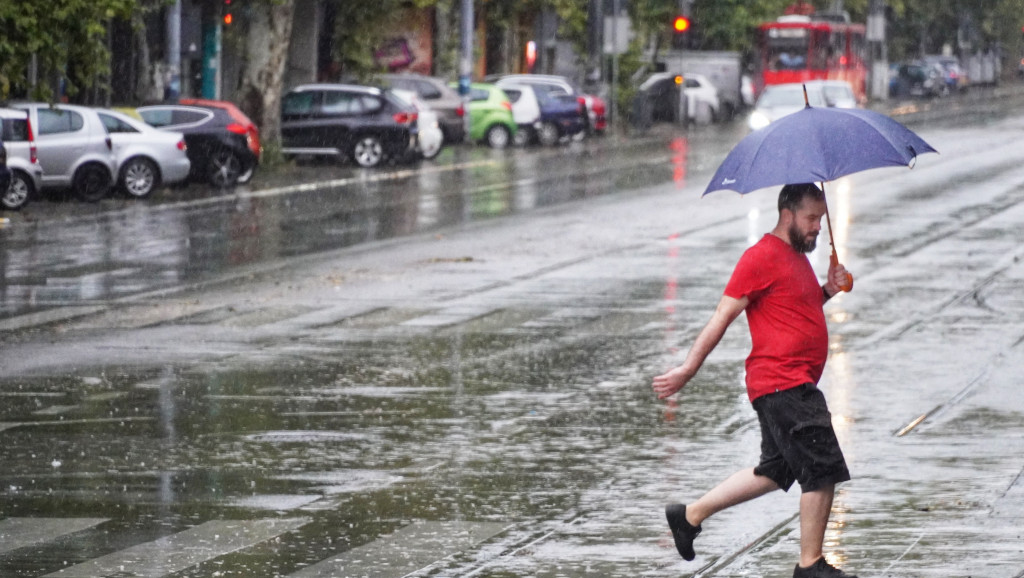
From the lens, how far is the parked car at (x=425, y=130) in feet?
122

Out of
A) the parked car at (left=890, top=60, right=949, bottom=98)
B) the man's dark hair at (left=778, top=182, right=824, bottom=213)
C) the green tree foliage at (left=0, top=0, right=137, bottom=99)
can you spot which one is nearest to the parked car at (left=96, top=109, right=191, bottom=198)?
the green tree foliage at (left=0, top=0, right=137, bottom=99)

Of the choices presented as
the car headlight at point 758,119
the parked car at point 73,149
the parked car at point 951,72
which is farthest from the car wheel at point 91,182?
the parked car at point 951,72

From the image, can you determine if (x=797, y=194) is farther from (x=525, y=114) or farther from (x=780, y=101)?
(x=525, y=114)

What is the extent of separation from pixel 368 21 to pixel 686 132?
1154cm

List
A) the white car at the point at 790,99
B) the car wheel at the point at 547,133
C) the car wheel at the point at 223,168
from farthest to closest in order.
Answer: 1. the car wheel at the point at 547,133
2. the white car at the point at 790,99
3. the car wheel at the point at 223,168

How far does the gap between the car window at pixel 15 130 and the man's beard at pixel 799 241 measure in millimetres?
20267

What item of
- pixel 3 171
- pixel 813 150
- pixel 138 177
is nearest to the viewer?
pixel 813 150

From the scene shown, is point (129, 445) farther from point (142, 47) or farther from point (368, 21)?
point (368, 21)

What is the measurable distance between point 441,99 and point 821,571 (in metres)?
35.3

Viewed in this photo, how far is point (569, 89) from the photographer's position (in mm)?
47156

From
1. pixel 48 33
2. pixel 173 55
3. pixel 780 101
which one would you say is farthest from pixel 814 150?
pixel 780 101

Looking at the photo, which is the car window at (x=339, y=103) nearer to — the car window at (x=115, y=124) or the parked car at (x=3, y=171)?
the car window at (x=115, y=124)

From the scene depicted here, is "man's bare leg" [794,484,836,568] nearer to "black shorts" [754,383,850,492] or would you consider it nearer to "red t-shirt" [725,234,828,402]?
"black shorts" [754,383,850,492]

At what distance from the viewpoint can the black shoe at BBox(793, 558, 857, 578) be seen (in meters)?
6.57
